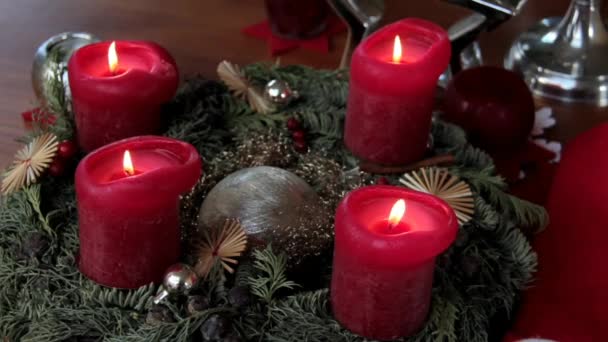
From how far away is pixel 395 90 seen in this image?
0.68 meters

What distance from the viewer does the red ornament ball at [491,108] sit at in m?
0.86

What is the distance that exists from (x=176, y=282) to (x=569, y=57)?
0.70 m

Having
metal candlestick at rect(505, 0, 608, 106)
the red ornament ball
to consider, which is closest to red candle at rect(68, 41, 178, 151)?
the red ornament ball

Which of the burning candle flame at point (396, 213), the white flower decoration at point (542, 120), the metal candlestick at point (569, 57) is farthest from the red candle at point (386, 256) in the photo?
the metal candlestick at point (569, 57)

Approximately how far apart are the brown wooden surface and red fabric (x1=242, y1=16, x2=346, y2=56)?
11 millimetres

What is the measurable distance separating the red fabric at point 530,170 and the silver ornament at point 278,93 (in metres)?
0.23

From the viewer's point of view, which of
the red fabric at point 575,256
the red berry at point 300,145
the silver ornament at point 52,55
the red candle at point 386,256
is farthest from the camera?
the silver ornament at point 52,55

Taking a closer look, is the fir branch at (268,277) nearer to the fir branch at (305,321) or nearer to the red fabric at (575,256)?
the fir branch at (305,321)

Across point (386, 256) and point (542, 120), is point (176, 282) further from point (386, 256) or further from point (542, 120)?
point (542, 120)

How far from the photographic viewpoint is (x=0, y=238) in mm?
643

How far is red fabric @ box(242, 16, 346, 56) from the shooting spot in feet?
3.58

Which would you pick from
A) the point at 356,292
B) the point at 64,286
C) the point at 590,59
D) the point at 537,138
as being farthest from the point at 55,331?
the point at 590,59

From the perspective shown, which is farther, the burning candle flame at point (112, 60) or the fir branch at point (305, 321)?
the burning candle flame at point (112, 60)

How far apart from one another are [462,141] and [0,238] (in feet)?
1.33
